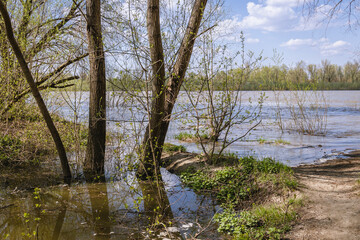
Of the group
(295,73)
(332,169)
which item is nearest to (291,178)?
(332,169)

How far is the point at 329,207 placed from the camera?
421 centimetres

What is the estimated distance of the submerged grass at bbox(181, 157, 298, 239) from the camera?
13.1ft

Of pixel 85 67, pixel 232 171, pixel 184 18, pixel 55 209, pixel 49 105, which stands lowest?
pixel 55 209

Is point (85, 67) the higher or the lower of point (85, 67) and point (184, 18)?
the lower

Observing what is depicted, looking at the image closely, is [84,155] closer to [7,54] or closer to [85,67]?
[85,67]

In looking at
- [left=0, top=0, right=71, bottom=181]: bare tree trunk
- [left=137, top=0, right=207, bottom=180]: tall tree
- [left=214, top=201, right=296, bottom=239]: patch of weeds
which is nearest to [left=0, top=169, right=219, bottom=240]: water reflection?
[left=214, top=201, right=296, bottom=239]: patch of weeds

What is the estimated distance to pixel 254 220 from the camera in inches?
162

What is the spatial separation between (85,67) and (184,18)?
9.28 ft

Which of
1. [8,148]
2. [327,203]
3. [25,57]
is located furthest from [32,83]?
[327,203]

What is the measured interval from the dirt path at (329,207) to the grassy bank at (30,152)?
15.9 ft

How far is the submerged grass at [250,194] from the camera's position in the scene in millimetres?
4004

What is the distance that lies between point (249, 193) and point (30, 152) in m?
5.52

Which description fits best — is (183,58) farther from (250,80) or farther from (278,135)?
(278,135)

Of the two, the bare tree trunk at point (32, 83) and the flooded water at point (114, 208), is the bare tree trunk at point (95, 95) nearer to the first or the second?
the flooded water at point (114, 208)
